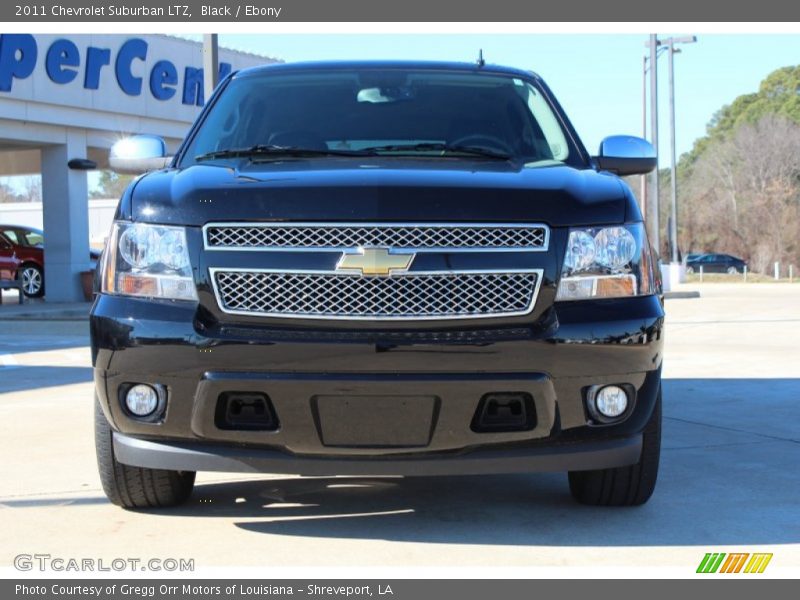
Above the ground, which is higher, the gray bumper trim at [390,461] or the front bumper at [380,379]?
the front bumper at [380,379]

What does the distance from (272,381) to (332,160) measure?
1.08 metres

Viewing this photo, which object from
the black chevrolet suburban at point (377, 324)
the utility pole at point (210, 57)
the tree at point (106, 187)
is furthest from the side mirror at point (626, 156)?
the tree at point (106, 187)

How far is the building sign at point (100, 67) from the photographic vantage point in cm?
2203

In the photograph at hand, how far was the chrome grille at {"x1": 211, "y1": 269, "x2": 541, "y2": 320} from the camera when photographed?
3854 mm

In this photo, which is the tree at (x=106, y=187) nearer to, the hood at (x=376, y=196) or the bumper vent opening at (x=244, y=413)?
the hood at (x=376, y=196)

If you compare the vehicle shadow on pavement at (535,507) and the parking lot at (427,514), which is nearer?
the parking lot at (427,514)

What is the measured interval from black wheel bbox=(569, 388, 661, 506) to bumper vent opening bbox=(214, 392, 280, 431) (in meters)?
1.35

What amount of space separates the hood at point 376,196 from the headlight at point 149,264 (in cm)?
5

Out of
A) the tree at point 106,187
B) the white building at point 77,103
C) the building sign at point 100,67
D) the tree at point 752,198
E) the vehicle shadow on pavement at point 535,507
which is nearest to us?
the vehicle shadow on pavement at point 535,507

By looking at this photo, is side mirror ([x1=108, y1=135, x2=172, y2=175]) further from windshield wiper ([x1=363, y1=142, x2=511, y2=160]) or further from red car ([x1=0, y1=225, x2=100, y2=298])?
red car ([x1=0, y1=225, x2=100, y2=298])

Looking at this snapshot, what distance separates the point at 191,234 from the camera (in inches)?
157

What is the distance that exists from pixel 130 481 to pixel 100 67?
823 inches

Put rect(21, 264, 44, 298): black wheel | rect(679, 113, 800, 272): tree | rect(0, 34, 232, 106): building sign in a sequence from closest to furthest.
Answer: rect(0, 34, 232, 106): building sign, rect(21, 264, 44, 298): black wheel, rect(679, 113, 800, 272): tree

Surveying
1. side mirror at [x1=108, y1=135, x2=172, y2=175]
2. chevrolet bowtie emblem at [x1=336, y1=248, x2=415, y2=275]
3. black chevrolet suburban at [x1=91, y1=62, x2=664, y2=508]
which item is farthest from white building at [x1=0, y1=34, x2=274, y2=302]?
chevrolet bowtie emblem at [x1=336, y1=248, x2=415, y2=275]
